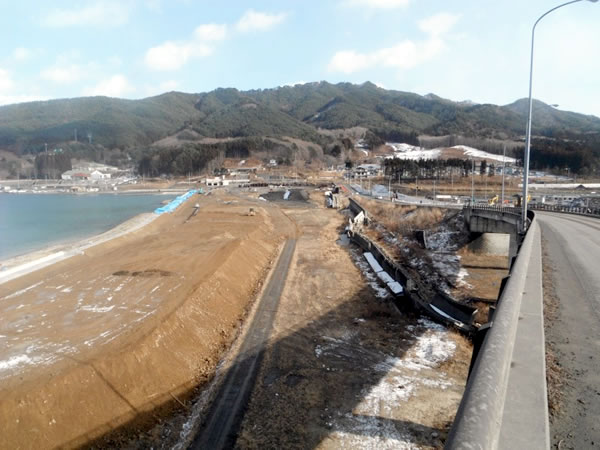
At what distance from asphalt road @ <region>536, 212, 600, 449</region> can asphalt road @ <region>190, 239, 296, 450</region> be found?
18.6 ft

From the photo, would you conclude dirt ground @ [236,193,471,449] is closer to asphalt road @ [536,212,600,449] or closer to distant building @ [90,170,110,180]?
asphalt road @ [536,212,600,449]

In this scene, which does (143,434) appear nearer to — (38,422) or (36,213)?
(38,422)

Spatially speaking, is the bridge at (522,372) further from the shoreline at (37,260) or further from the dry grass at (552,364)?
the shoreline at (37,260)

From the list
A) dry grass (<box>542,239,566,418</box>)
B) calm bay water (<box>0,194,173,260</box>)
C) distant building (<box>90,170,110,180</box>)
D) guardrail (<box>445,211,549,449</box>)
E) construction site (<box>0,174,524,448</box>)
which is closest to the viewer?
guardrail (<box>445,211,549,449</box>)

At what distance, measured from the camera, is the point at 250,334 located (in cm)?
1177

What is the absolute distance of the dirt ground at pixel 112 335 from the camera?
7467 millimetres

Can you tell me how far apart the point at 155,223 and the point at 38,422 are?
30.4 m

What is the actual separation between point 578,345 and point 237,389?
682cm

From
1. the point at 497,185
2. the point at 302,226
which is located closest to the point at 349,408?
the point at 302,226

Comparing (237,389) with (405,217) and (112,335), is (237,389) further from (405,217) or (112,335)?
(405,217)

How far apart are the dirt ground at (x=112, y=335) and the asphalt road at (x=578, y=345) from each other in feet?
23.8

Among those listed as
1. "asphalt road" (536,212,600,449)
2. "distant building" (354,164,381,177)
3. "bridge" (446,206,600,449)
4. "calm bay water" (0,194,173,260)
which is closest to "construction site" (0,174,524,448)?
"asphalt road" (536,212,600,449)

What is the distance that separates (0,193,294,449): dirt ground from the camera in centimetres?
747

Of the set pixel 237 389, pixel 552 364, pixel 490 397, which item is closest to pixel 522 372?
pixel 490 397
